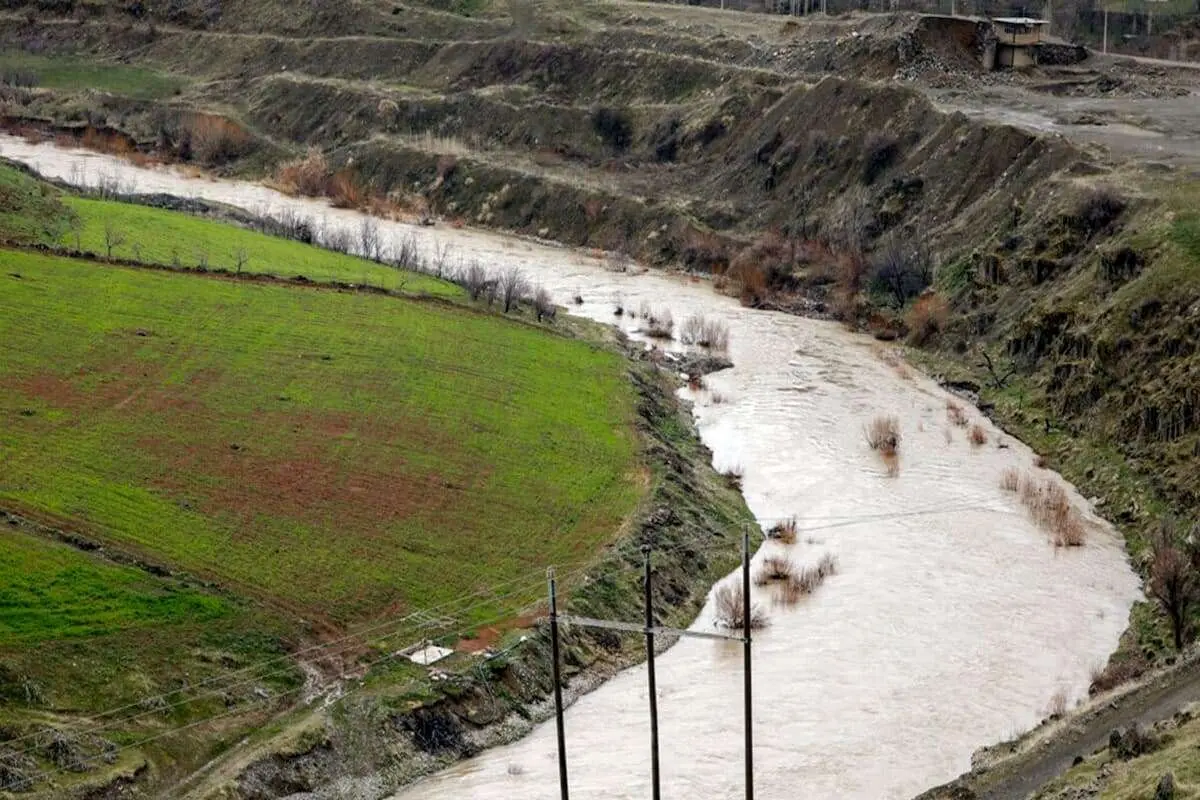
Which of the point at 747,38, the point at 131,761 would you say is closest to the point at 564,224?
the point at 747,38

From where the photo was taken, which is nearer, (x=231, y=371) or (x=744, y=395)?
(x=231, y=371)

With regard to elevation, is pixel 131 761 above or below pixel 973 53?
below

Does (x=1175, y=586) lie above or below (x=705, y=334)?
above

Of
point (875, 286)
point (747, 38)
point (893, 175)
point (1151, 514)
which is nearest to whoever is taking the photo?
point (1151, 514)

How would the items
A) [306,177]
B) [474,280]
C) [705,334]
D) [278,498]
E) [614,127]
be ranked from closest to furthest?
[278,498]
[705,334]
[474,280]
[614,127]
[306,177]

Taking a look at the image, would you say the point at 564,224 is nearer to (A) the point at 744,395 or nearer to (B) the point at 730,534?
(A) the point at 744,395

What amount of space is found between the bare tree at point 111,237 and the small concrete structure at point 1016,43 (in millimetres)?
40328

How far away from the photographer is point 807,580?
132 ft

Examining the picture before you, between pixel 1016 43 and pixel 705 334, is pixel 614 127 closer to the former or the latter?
pixel 1016 43

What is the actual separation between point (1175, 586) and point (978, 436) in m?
14.7

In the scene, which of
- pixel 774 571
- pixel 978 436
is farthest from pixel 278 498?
pixel 978 436

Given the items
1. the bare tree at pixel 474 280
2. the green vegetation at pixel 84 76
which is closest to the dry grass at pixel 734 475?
the bare tree at pixel 474 280

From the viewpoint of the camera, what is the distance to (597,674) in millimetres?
35688

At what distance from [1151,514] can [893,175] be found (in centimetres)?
2981
